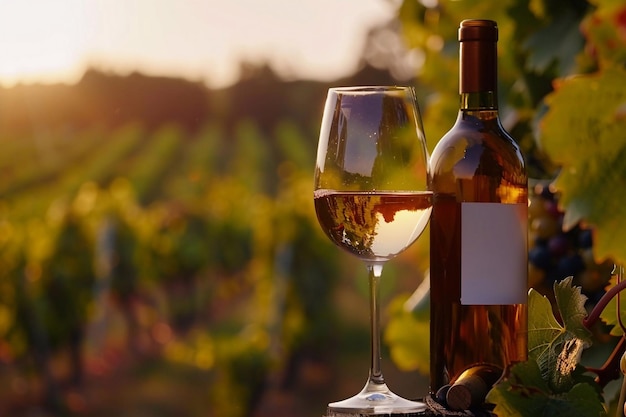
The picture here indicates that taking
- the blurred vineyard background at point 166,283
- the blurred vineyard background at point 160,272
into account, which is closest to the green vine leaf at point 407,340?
the blurred vineyard background at point 166,283

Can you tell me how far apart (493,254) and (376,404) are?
19cm

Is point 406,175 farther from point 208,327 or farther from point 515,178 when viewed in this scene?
point 208,327

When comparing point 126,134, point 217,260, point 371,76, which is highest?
point 371,76

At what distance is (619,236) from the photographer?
1.23 m

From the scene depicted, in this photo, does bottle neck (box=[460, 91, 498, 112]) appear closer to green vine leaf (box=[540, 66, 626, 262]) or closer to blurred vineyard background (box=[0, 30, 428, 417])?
green vine leaf (box=[540, 66, 626, 262])

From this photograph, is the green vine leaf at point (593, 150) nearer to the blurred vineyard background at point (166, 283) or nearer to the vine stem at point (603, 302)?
the vine stem at point (603, 302)

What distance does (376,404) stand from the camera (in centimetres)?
103

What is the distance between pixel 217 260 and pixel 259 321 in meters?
2.27

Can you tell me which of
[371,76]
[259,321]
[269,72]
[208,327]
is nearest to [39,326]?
[259,321]

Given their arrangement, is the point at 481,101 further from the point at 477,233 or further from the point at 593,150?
the point at 593,150

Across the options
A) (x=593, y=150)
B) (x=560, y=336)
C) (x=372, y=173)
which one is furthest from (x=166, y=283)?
(x=560, y=336)

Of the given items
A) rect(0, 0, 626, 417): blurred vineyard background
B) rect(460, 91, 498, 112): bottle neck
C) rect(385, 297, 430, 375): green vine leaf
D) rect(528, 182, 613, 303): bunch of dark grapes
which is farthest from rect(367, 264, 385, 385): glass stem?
rect(0, 0, 626, 417): blurred vineyard background

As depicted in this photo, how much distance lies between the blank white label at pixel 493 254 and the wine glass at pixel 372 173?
0.22ft

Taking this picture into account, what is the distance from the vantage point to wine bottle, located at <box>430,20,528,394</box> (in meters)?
1.02
